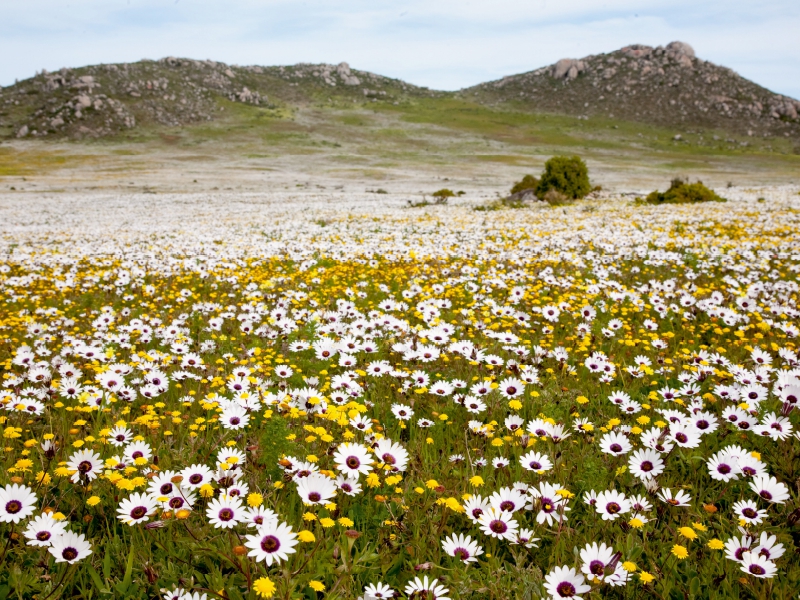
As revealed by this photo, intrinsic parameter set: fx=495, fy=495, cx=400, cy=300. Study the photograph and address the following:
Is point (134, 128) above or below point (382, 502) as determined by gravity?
above

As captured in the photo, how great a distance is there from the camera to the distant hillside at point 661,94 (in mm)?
141000

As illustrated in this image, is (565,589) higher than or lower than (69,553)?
lower

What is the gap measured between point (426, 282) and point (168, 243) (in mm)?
10424

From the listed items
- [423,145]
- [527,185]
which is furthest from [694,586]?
[423,145]

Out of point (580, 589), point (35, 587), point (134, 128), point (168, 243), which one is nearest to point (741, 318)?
point (580, 589)

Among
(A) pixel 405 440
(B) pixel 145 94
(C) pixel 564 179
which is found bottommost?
(A) pixel 405 440

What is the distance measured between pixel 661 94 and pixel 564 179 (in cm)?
15249

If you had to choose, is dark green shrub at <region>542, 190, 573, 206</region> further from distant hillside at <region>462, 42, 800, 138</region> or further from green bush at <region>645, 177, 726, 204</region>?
distant hillside at <region>462, 42, 800, 138</region>

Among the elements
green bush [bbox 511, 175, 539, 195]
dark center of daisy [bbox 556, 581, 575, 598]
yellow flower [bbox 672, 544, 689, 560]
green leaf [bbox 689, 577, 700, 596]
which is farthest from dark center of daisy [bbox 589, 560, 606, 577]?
green bush [bbox 511, 175, 539, 195]

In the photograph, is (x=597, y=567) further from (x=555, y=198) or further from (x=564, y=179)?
(x=564, y=179)

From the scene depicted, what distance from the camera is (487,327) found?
6621mm

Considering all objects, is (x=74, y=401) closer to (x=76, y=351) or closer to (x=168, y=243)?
(x=76, y=351)

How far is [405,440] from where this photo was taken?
14.0ft

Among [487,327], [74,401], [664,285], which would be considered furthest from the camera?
[664,285]
